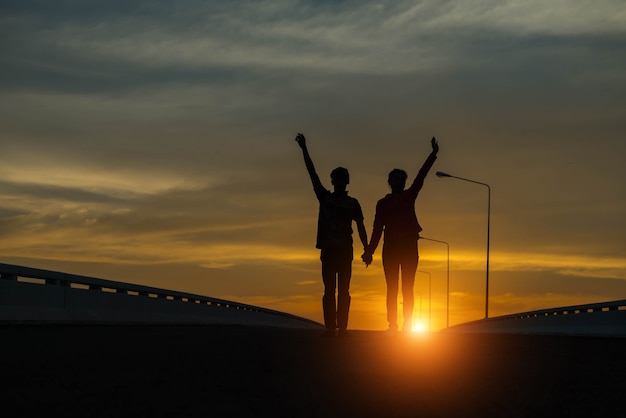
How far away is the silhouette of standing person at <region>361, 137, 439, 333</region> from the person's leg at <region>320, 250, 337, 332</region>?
0.56 meters

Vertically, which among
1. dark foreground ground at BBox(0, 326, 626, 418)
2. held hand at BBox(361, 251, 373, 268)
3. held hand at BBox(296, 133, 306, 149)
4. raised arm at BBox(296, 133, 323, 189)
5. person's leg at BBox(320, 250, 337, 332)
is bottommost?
dark foreground ground at BBox(0, 326, 626, 418)

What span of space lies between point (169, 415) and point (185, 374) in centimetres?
225

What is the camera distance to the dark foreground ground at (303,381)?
6730mm

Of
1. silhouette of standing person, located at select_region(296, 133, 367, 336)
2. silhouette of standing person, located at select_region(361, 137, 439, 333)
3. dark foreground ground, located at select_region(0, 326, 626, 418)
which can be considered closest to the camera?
dark foreground ground, located at select_region(0, 326, 626, 418)

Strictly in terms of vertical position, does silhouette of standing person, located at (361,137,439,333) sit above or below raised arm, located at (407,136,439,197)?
below

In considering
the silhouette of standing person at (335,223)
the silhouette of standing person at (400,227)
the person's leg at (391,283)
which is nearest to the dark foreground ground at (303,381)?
the silhouette of standing person at (335,223)

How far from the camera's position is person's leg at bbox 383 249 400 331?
15.9 m

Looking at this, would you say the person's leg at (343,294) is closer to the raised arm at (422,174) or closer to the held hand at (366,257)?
the held hand at (366,257)

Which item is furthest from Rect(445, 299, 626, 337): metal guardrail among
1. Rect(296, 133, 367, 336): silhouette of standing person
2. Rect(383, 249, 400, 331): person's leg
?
Rect(296, 133, 367, 336): silhouette of standing person

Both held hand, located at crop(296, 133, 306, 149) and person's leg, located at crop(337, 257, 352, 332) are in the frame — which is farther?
person's leg, located at crop(337, 257, 352, 332)

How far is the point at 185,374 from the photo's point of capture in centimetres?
862

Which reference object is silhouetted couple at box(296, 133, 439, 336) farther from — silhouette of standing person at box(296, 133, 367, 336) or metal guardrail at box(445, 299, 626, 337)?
metal guardrail at box(445, 299, 626, 337)

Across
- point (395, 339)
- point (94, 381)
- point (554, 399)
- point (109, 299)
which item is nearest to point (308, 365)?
point (94, 381)

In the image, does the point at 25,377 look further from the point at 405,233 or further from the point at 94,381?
the point at 405,233
